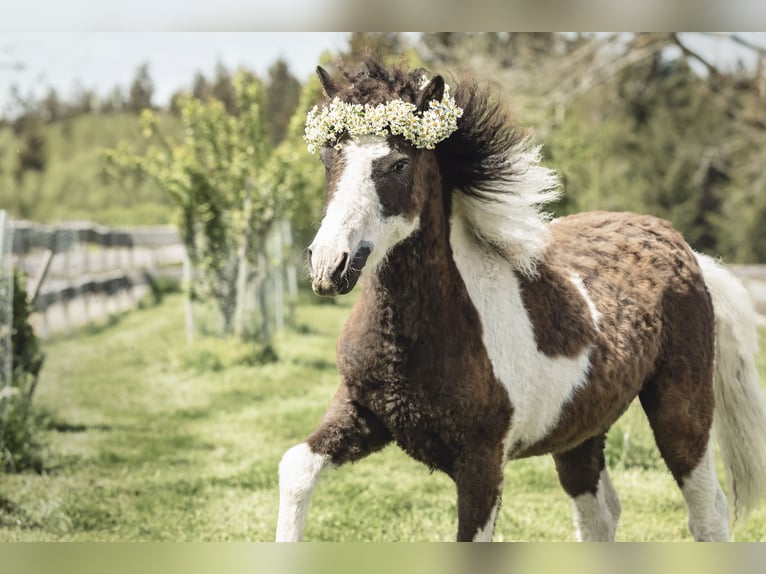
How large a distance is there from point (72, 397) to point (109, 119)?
9.70 meters

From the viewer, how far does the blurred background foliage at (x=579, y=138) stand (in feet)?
43.1

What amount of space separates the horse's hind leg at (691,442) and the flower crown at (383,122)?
54.7 inches

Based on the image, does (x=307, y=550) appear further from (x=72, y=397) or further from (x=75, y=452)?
(x=72, y=397)

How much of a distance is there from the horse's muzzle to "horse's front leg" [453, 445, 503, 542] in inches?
27.2

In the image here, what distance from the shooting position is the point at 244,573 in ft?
10.3

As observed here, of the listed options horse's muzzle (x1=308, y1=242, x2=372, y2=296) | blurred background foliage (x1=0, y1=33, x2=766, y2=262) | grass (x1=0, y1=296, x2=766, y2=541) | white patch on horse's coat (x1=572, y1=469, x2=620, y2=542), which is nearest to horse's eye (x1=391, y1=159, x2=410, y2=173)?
horse's muzzle (x1=308, y1=242, x2=372, y2=296)

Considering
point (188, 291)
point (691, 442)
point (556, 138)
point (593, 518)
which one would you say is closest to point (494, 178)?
point (691, 442)

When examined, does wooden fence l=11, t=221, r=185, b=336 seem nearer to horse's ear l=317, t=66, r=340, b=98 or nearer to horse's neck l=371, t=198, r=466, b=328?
horse's ear l=317, t=66, r=340, b=98

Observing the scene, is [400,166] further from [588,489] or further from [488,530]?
[588,489]

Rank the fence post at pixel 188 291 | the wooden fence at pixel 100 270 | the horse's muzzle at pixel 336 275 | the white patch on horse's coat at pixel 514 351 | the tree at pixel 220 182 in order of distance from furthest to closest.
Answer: the wooden fence at pixel 100 270 → the fence post at pixel 188 291 → the tree at pixel 220 182 → the white patch on horse's coat at pixel 514 351 → the horse's muzzle at pixel 336 275

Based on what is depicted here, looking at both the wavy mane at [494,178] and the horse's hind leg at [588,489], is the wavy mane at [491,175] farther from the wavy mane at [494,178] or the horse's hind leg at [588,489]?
the horse's hind leg at [588,489]

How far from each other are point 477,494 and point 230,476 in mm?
3025

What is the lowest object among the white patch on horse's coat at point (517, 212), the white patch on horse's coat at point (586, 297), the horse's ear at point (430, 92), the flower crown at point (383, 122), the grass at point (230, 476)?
the grass at point (230, 476)

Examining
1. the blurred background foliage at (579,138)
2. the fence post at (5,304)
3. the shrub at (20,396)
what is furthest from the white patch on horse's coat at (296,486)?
the blurred background foliage at (579,138)
